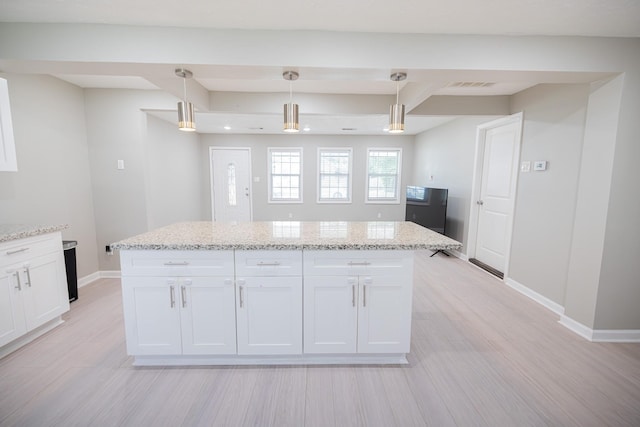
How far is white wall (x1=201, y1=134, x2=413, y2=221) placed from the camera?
6324 mm

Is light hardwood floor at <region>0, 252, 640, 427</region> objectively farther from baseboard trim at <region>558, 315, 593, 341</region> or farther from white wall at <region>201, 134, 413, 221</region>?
white wall at <region>201, 134, 413, 221</region>

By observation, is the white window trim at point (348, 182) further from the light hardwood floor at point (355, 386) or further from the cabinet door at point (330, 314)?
the cabinet door at point (330, 314)

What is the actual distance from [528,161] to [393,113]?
2179 mm

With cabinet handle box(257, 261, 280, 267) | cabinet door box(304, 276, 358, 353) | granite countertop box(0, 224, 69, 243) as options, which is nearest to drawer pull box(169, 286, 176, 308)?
cabinet handle box(257, 261, 280, 267)

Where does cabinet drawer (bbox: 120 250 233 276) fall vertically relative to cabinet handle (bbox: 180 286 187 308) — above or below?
above

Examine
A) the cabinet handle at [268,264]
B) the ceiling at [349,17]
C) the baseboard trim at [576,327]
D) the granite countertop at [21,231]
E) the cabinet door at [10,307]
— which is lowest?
the baseboard trim at [576,327]

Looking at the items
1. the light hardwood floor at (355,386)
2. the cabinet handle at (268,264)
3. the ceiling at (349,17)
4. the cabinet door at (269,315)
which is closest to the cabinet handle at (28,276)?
the light hardwood floor at (355,386)

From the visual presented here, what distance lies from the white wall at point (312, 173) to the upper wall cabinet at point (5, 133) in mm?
4336

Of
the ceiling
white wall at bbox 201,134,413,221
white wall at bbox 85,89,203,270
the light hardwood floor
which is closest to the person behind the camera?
the light hardwood floor

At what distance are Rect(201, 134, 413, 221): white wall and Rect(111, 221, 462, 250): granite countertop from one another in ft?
14.1

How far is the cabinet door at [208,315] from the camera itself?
1765 millimetres

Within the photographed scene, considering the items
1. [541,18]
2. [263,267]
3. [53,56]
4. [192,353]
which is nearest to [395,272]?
[263,267]

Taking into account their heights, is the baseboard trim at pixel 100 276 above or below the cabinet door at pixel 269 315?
below

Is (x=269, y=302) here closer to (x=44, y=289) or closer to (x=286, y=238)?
(x=286, y=238)
